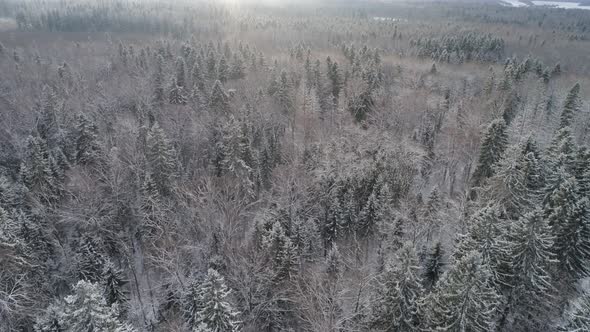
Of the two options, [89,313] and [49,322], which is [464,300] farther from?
[49,322]

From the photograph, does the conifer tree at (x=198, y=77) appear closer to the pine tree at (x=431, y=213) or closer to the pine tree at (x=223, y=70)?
the pine tree at (x=223, y=70)

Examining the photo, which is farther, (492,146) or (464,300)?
(492,146)

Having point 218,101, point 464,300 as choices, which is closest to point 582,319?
point 464,300

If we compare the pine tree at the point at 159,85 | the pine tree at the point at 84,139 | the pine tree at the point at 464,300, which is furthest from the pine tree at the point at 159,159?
the pine tree at the point at 464,300

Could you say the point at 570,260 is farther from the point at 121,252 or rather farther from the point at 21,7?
the point at 21,7

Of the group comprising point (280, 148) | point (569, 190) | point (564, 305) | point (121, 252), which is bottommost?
point (121, 252)

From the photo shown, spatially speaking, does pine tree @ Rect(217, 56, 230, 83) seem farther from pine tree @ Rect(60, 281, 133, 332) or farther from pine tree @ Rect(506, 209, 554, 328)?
pine tree @ Rect(60, 281, 133, 332)

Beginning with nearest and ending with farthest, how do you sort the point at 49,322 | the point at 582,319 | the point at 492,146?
the point at 582,319, the point at 49,322, the point at 492,146

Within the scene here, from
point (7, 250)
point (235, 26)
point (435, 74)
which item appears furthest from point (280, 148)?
point (235, 26)
